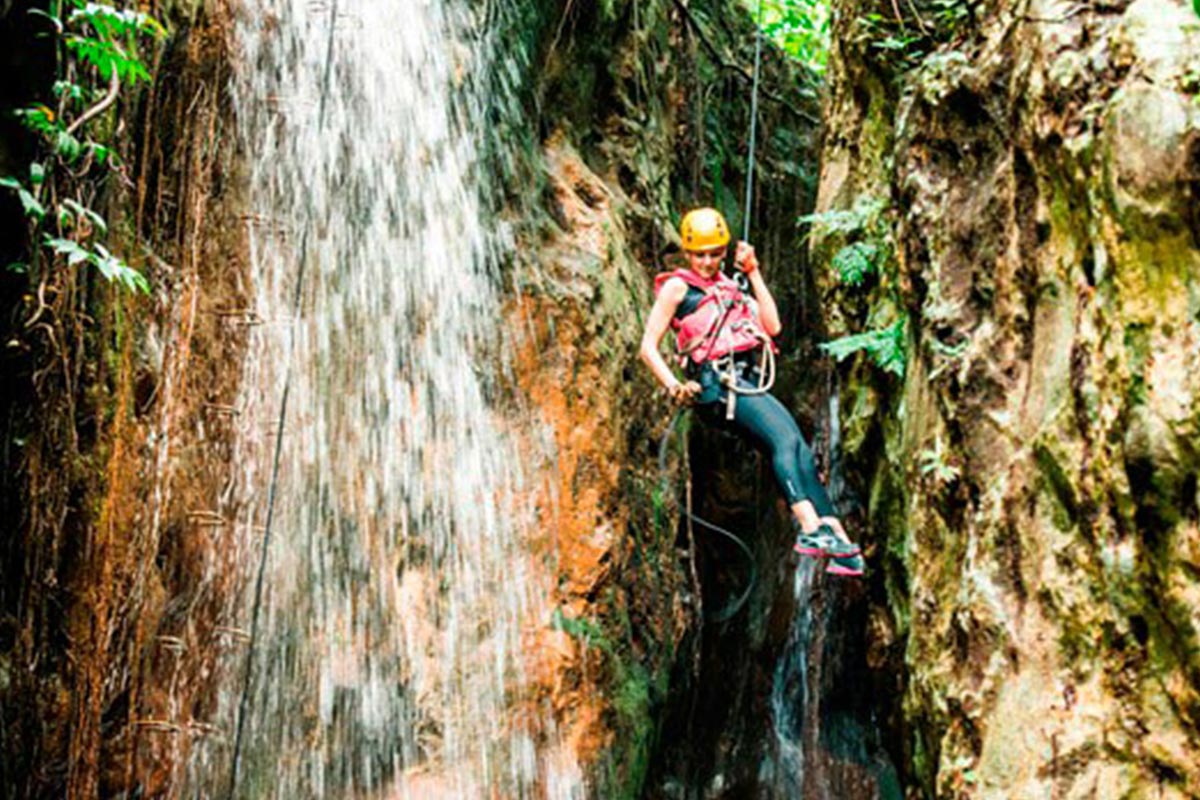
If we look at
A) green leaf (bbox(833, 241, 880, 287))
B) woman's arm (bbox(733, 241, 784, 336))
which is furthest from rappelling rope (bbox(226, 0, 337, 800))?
green leaf (bbox(833, 241, 880, 287))

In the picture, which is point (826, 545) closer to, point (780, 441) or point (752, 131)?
point (780, 441)

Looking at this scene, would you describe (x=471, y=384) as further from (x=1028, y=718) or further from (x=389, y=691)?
(x=1028, y=718)

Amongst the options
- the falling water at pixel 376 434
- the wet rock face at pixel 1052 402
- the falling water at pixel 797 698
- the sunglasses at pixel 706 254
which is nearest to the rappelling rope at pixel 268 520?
the falling water at pixel 376 434

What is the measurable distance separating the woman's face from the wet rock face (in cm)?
92

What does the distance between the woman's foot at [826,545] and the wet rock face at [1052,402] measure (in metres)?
0.30

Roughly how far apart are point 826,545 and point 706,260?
1.58m

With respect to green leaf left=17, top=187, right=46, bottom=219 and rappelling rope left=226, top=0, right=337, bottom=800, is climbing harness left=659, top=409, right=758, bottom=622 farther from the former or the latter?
green leaf left=17, top=187, right=46, bottom=219

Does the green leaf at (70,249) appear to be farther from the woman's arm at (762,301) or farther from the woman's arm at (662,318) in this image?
the woman's arm at (762,301)

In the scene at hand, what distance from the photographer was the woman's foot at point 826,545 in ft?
18.5

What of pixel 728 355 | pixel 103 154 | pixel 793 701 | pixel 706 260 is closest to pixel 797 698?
pixel 793 701

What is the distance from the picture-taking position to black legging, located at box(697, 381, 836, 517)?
5.85 meters

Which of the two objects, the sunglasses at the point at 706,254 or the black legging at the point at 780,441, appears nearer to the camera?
the black legging at the point at 780,441

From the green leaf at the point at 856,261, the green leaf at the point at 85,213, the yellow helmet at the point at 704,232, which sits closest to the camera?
the green leaf at the point at 85,213

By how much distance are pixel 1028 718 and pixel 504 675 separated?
9.78 ft
